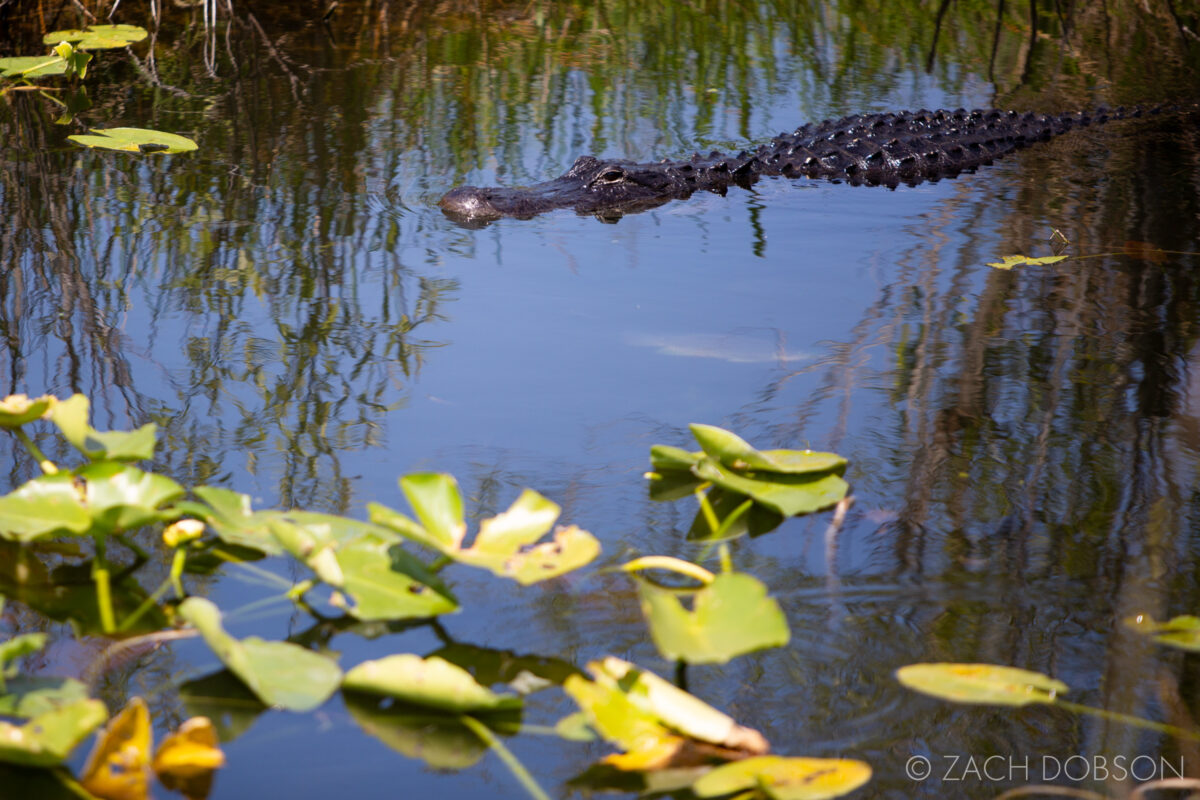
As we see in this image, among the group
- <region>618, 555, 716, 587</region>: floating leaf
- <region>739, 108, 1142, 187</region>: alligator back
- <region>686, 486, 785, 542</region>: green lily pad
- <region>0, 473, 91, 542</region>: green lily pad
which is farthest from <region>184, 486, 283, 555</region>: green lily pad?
<region>739, 108, 1142, 187</region>: alligator back

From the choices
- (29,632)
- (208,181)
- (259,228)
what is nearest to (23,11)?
(208,181)

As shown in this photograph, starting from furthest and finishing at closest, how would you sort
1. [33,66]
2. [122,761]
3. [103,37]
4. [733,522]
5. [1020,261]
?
1. [103,37]
2. [33,66]
3. [1020,261]
4. [733,522]
5. [122,761]

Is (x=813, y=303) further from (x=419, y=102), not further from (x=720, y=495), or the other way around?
(x=419, y=102)

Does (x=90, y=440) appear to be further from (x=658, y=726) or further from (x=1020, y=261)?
(x=1020, y=261)

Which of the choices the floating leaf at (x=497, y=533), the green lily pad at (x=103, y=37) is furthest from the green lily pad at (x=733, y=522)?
the green lily pad at (x=103, y=37)

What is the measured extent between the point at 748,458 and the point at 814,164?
294 cm

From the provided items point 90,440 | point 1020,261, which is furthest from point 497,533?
point 1020,261

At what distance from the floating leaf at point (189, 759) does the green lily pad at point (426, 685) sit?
19cm

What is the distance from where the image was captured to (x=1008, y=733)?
133 centimetres

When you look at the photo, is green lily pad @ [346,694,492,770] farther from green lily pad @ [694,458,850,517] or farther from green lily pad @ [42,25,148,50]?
green lily pad @ [42,25,148,50]

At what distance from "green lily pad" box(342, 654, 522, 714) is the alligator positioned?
93.6 inches

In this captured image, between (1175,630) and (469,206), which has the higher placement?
(469,206)

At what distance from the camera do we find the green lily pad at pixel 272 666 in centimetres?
129

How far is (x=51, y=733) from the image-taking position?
1186mm
